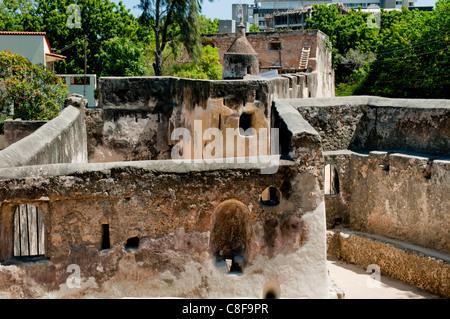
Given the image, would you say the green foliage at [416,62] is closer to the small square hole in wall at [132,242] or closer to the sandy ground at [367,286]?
the sandy ground at [367,286]

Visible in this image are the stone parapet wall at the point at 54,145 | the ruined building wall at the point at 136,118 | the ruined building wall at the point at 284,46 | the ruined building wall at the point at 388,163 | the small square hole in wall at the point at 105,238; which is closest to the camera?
the small square hole in wall at the point at 105,238

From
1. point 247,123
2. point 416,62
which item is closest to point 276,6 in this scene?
point 416,62

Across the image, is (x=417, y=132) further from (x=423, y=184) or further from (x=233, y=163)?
(x=233, y=163)

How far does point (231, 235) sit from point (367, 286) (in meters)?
4.70

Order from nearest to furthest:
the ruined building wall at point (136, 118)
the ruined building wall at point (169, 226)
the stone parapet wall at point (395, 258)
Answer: the ruined building wall at point (169, 226), the stone parapet wall at point (395, 258), the ruined building wall at point (136, 118)

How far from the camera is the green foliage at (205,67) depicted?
98.7 ft

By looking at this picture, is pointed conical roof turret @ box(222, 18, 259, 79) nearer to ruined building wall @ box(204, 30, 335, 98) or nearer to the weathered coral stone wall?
ruined building wall @ box(204, 30, 335, 98)

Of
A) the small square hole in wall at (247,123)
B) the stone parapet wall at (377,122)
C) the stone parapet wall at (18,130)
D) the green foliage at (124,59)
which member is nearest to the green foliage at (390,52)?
the green foliage at (124,59)

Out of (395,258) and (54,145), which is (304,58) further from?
(54,145)

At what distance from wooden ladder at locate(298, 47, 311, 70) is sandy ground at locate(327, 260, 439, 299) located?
19.3 metres

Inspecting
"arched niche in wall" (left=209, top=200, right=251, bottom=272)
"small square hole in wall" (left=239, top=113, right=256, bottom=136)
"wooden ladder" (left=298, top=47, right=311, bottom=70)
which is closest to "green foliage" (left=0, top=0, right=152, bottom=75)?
"wooden ladder" (left=298, top=47, right=311, bottom=70)

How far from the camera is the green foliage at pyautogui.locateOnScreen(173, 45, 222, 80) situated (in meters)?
30.1

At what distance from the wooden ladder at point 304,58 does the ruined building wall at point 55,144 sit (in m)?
20.1
